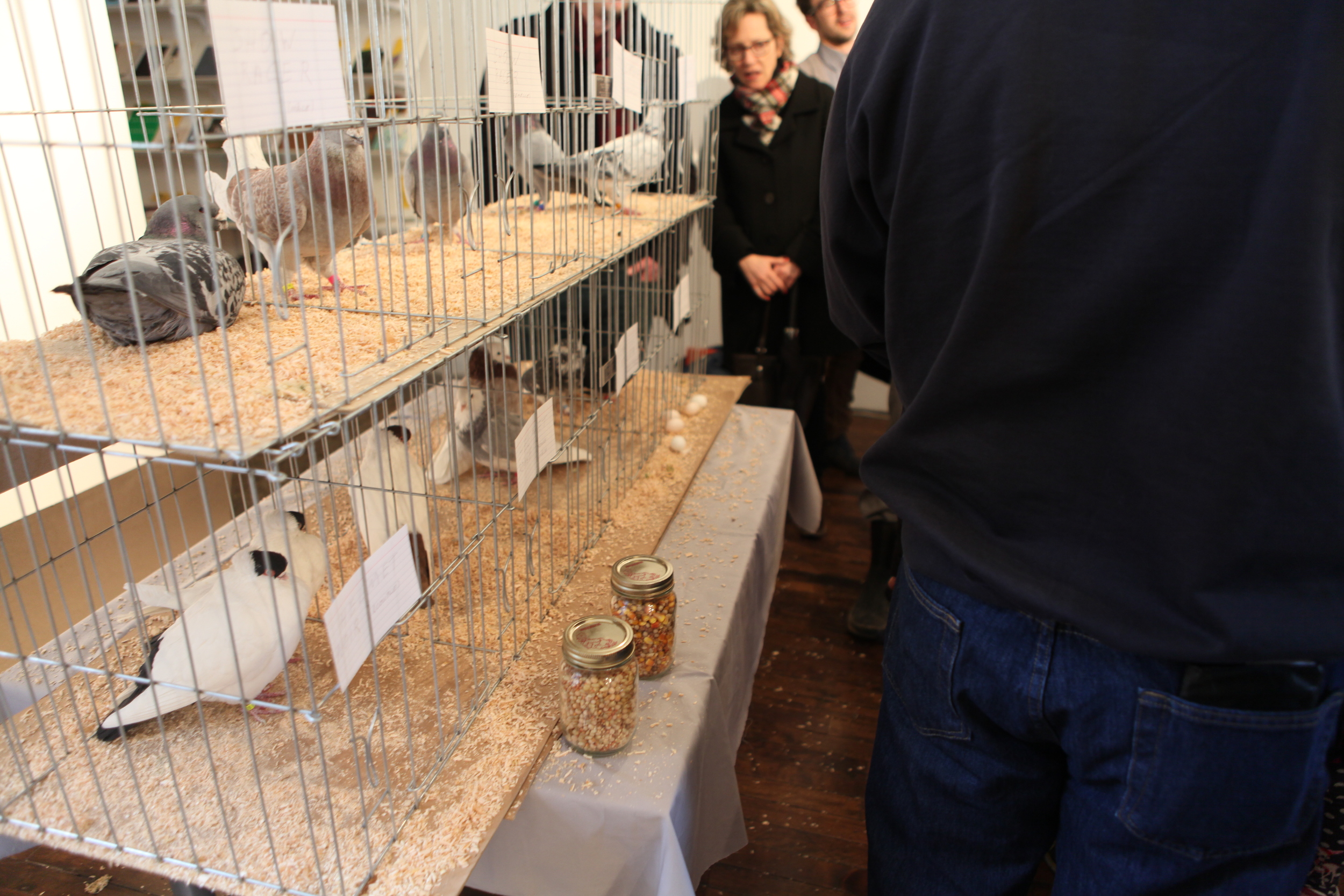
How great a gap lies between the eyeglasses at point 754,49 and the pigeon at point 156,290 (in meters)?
1.84

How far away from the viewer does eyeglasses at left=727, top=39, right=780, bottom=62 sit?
2.36 meters

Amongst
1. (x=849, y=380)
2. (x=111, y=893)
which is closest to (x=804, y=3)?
(x=849, y=380)

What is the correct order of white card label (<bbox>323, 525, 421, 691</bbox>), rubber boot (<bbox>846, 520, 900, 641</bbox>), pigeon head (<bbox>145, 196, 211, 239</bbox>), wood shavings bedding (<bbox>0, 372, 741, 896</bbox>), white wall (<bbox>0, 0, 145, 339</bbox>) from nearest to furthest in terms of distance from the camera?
white card label (<bbox>323, 525, 421, 691</bbox>) < wood shavings bedding (<bbox>0, 372, 741, 896</bbox>) < pigeon head (<bbox>145, 196, 211, 239</bbox>) < white wall (<bbox>0, 0, 145, 339</bbox>) < rubber boot (<bbox>846, 520, 900, 641</bbox>)

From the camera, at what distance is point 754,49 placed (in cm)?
237

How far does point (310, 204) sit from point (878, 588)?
170 cm

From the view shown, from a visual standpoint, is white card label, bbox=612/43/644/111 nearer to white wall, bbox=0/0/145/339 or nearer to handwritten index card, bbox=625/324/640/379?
handwritten index card, bbox=625/324/640/379

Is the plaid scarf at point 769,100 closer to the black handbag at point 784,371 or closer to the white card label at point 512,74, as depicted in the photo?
the black handbag at point 784,371

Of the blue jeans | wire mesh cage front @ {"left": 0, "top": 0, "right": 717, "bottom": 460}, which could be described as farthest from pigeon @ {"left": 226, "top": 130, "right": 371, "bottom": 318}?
the blue jeans

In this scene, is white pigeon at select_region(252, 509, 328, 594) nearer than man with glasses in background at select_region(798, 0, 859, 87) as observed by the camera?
Yes

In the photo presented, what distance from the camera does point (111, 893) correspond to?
1383mm

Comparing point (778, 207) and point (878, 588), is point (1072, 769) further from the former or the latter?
point (778, 207)

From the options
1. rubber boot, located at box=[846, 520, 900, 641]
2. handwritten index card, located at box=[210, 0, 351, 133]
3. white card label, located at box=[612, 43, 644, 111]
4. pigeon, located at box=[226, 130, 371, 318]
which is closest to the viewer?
handwritten index card, located at box=[210, 0, 351, 133]

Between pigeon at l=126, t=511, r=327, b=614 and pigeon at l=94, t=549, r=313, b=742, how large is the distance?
0.11 feet

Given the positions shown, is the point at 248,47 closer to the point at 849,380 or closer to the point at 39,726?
the point at 39,726
